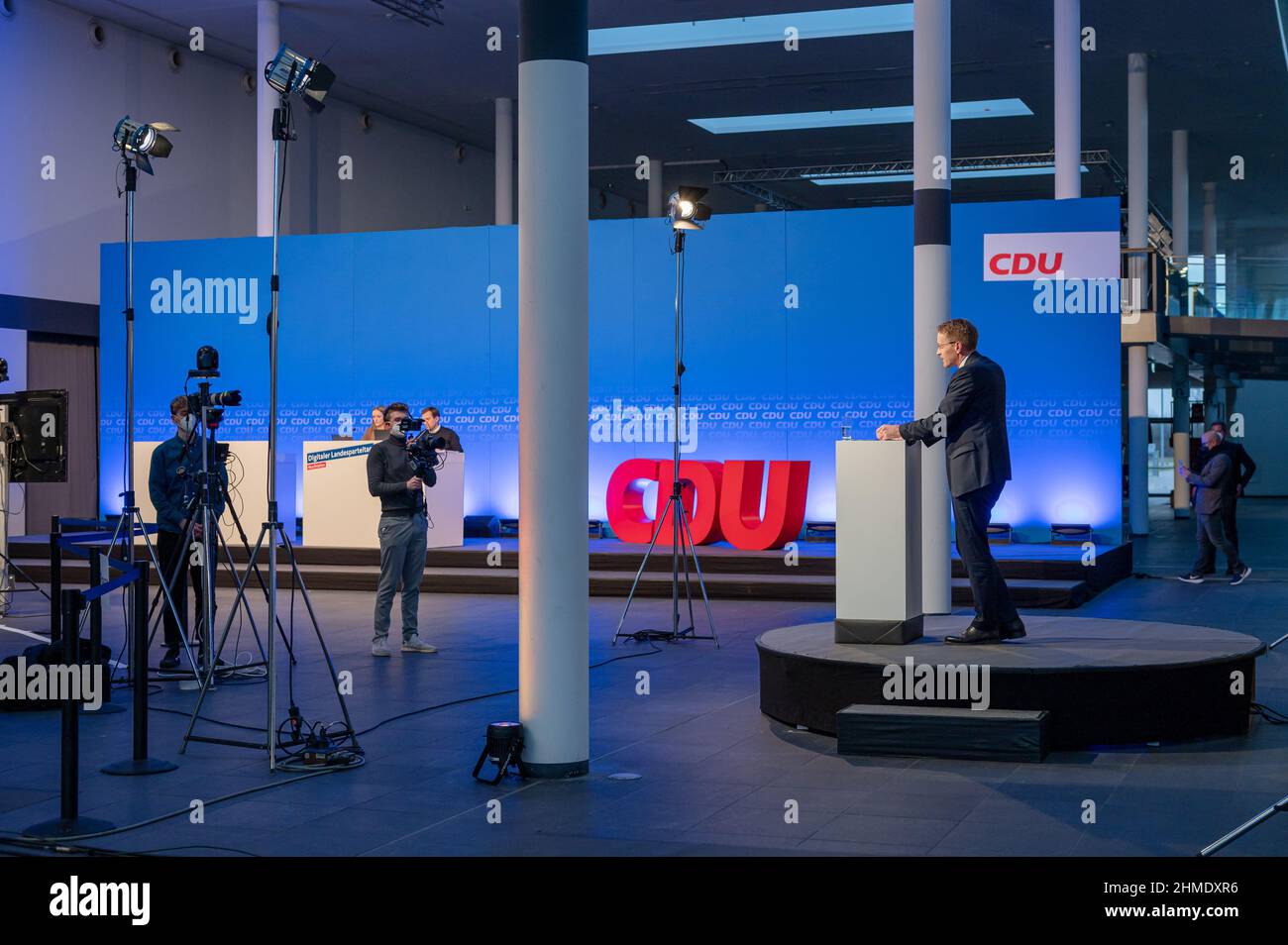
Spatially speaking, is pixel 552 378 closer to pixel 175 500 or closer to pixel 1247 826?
pixel 1247 826

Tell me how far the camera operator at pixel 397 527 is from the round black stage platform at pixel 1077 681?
3.12 meters

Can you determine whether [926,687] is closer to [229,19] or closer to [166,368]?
[166,368]

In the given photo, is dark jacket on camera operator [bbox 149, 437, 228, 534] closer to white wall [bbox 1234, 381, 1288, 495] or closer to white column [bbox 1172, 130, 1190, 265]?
white column [bbox 1172, 130, 1190, 265]

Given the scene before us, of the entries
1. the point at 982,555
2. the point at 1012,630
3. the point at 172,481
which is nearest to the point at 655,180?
the point at 172,481

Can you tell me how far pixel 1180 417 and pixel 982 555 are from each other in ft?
66.7

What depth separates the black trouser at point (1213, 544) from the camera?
13711 millimetres

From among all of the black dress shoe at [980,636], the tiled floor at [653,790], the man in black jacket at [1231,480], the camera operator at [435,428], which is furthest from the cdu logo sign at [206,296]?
the black dress shoe at [980,636]

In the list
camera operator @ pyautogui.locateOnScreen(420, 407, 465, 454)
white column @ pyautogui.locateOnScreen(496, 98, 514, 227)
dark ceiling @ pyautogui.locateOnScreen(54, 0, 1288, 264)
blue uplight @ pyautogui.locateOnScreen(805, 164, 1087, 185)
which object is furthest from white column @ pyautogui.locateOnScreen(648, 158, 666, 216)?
camera operator @ pyautogui.locateOnScreen(420, 407, 465, 454)

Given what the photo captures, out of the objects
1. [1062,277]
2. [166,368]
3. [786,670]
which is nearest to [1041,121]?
[1062,277]

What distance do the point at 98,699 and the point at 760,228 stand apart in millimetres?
11653

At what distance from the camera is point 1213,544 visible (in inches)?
549

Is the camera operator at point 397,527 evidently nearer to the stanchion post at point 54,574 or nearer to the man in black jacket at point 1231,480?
the stanchion post at point 54,574

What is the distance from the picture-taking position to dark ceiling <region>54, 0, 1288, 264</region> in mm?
17344
